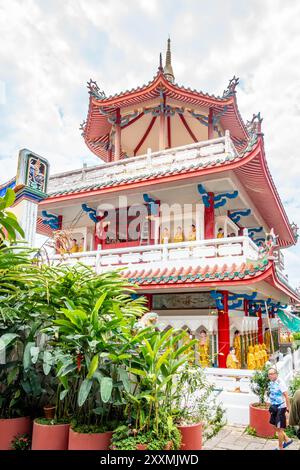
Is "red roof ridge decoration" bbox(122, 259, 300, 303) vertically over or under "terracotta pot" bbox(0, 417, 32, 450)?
over

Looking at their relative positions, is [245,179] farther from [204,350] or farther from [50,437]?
[50,437]

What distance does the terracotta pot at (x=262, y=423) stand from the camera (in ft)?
22.7

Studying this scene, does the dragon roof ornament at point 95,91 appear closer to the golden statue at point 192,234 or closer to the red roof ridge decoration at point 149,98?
the red roof ridge decoration at point 149,98

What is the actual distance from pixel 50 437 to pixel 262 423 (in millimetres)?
4729

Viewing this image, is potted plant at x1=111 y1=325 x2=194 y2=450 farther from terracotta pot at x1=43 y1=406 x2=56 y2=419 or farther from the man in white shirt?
the man in white shirt

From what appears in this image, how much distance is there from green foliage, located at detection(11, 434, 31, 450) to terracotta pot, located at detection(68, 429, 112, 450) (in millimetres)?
644

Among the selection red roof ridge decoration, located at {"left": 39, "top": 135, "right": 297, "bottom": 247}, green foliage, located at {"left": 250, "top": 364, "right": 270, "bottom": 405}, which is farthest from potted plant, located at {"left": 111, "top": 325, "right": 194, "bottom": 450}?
red roof ridge decoration, located at {"left": 39, "top": 135, "right": 297, "bottom": 247}

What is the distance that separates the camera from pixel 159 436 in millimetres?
3668

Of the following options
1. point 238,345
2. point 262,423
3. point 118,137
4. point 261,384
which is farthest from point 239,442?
point 118,137

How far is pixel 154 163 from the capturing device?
1188 cm

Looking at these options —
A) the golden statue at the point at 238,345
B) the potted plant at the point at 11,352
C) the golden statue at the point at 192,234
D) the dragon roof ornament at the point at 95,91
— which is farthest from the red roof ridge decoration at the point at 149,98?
the potted plant at the point at 11,352

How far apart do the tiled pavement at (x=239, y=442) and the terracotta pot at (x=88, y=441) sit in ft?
10.0

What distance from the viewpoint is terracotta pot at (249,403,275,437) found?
692 centimetres

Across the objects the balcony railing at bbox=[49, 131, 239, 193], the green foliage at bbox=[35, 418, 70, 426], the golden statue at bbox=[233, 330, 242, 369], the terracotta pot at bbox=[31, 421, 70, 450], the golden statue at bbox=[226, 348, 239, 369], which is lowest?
the terracotta pot at bbox=[31, 421, 70, 450]
